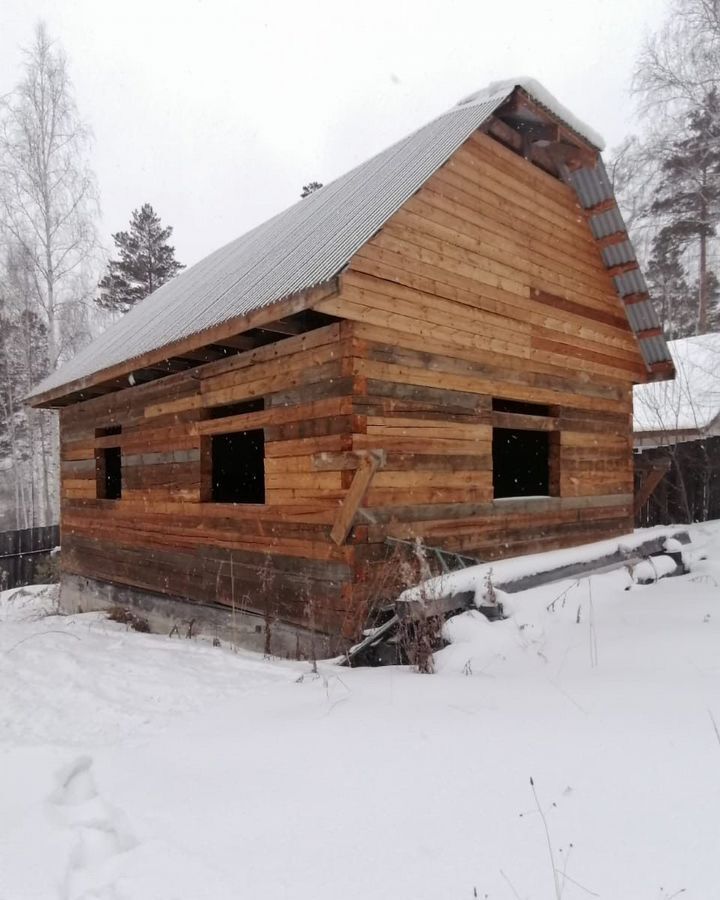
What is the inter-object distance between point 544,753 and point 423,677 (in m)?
1.40

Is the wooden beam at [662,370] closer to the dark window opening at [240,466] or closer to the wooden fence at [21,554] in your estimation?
the dark window opening at [240,466]

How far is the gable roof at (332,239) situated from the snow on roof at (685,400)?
641 cm

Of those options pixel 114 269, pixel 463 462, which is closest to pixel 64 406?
pixel 463 462

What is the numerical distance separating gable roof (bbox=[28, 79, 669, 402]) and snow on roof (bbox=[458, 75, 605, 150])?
0.01m

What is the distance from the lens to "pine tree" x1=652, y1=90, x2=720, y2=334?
543 inches

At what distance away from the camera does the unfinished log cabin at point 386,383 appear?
5.46m

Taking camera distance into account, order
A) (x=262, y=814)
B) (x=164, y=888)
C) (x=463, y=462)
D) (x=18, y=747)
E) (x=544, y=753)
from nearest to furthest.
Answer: (x=164, y=888), (x=262, y=814), (x=544, y=753), (x=18, y=747), (x=463, y=462)

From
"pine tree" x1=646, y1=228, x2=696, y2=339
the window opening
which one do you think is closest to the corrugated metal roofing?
the window opening

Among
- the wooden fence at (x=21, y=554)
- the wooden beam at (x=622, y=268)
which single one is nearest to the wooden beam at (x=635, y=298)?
the wooden beam at (x=622, y=268)

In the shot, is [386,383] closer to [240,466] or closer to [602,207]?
[602,207]

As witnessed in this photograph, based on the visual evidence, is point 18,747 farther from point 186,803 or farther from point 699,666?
point 699,666

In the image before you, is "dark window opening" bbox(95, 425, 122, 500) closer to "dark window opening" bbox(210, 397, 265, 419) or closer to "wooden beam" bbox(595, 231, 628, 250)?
"dark window opening" bbox(210, 397, 265, 419)

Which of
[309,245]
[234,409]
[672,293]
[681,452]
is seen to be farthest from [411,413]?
[672,293]

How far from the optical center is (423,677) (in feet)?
13.6
